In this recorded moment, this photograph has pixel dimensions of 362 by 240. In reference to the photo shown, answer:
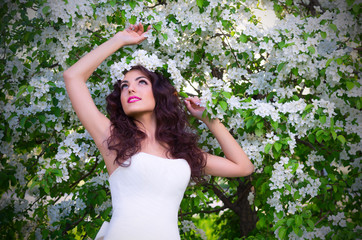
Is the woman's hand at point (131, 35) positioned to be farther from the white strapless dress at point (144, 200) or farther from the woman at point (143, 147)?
the white strapless dress at point (144, 200)

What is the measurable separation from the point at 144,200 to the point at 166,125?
22.1 inches

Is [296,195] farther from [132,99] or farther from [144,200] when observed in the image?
[132,99]

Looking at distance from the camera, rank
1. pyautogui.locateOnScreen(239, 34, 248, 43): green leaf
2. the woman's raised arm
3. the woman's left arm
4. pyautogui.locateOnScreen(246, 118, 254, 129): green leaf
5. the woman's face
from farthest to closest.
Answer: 1. pyautogui.locateOnScreen(239, 34, 248, 43): green leaf
2. pyautogui.locateOnScreen(246, 118, 254, 129): green leaf
3. the woman's left arm
4. the woman's face
5. the woman's raised arm

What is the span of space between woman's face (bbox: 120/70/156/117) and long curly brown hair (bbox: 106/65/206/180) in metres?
0.05

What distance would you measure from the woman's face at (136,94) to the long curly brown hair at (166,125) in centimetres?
5

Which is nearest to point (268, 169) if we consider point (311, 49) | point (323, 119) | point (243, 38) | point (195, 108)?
point (323, 119)

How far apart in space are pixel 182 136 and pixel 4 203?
2768mm

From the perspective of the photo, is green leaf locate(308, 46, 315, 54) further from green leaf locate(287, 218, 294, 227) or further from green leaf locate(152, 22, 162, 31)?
green leaf locate(287, 218, 294, 227)

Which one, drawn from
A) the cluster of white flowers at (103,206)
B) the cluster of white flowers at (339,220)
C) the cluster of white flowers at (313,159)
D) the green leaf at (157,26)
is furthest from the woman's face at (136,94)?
the cluster of white flowers at (339,220)

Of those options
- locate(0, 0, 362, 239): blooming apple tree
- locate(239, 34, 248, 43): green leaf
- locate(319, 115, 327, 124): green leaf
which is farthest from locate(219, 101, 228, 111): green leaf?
locate(239, 34, 248, 43): green leaf

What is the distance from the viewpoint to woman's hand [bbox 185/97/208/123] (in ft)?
9.35

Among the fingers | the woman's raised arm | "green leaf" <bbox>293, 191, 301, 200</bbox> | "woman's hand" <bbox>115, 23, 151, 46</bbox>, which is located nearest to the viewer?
the woman's raised arm

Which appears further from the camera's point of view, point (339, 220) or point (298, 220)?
point (339, 220)

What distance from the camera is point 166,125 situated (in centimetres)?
271
